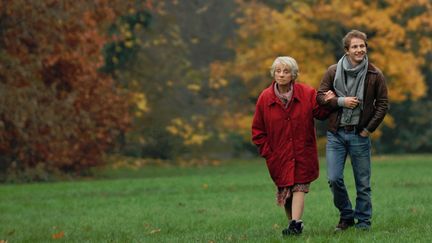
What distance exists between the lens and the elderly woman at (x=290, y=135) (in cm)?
1013

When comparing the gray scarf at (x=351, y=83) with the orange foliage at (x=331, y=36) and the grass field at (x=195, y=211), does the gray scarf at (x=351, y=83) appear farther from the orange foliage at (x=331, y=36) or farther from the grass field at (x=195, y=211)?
the orange foliage at (x=331, y=36)

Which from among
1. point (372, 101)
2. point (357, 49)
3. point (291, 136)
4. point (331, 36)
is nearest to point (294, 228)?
point (291, 136)

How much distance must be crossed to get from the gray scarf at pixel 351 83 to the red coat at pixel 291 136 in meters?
0.25

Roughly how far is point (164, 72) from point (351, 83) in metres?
28.5

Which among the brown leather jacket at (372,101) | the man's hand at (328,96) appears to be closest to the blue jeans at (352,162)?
the brown leather jacket at (372,101)

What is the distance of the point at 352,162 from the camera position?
10461 mm

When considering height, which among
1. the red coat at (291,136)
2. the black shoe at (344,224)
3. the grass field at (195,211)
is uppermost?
the red coat at (291,136)

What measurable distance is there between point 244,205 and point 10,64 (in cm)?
1145

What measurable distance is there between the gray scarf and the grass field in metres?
1.42

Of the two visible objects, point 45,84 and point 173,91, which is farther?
point 173,91

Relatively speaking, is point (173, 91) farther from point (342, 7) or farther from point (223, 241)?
point (223, 241)

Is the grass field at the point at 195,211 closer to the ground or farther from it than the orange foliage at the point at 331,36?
closer to the ground

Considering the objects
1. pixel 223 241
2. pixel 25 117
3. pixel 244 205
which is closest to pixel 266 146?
pixel 223 241

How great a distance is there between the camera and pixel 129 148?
→ 3825 cm
